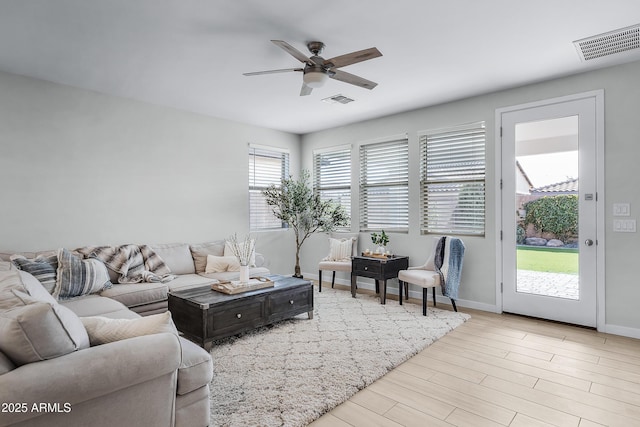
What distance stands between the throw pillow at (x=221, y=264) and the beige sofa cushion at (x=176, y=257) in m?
0.25

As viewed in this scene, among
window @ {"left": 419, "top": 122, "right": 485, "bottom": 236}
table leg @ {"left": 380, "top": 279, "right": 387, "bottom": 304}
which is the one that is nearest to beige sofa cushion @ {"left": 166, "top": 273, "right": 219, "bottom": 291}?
table leg @ {"left": 380, "top": 279, "right": 387, "bottom": 304}

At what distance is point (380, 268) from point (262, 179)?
2645mm

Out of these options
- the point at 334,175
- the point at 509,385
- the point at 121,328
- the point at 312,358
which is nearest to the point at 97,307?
the point at 121,328

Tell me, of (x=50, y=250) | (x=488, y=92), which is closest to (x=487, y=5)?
(x=488, y=92)

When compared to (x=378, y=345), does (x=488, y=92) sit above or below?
above

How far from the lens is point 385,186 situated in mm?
5551

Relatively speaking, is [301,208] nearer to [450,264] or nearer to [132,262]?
[450,264]

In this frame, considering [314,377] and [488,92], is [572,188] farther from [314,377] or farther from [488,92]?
[314,377]

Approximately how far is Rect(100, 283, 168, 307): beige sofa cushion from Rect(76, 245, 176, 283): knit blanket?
0.51 feet

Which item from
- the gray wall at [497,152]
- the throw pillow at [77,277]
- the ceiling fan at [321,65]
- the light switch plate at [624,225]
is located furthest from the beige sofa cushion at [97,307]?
the light switch plate at [624,225]

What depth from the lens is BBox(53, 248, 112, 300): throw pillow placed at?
128 inches

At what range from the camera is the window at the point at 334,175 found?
19.9 ft

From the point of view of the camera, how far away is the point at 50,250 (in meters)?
3.82

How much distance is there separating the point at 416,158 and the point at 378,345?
286 centimetres
